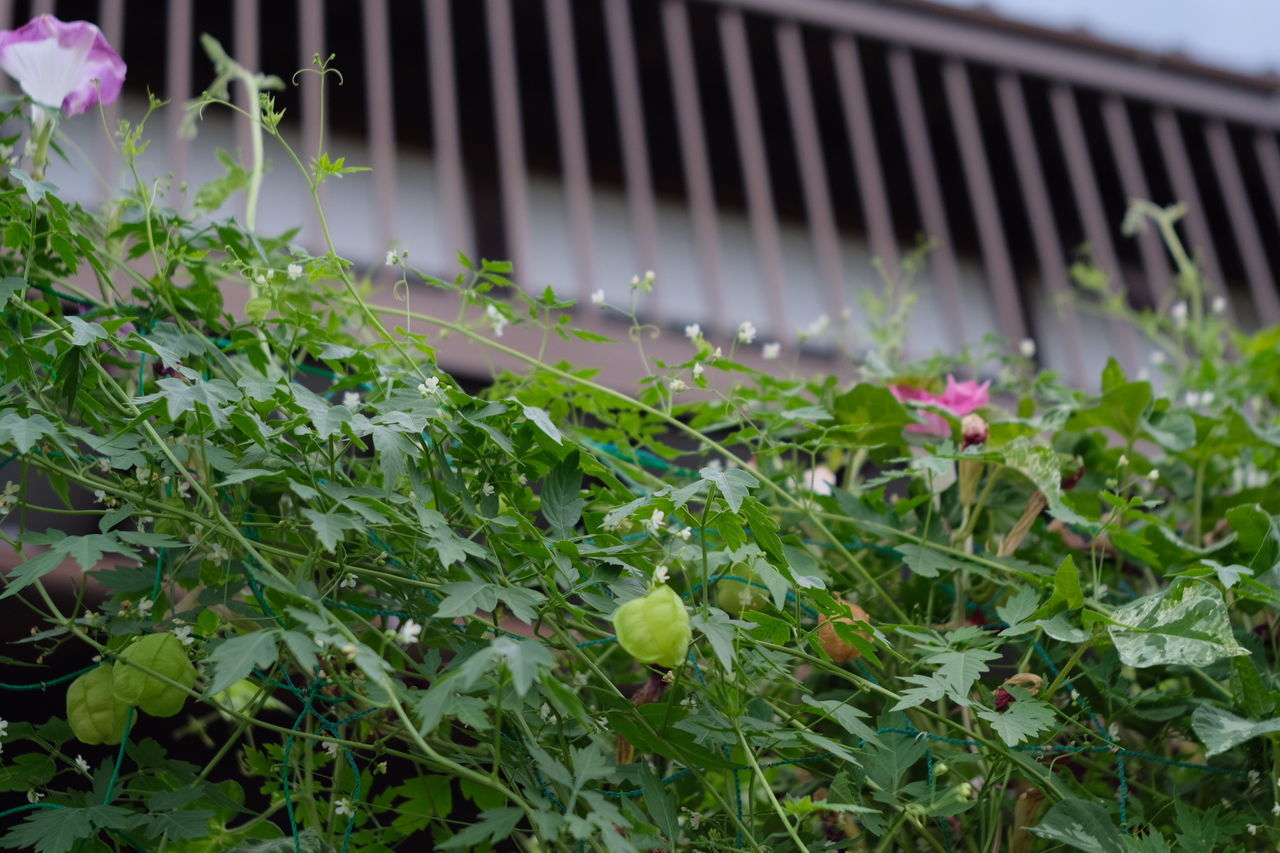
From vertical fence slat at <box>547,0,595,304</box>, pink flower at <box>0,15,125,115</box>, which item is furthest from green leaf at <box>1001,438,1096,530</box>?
vertical fence slat at <box>547,0,595,304</box>

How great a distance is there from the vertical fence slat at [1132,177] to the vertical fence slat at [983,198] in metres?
Result: 0.34

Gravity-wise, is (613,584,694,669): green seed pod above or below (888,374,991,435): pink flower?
above

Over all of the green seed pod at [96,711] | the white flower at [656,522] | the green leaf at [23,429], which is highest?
the green leaf at [23,429]

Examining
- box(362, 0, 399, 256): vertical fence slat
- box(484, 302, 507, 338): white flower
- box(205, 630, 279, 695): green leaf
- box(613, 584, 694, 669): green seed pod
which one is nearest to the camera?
box(205, 630, 279, 695): green leaf

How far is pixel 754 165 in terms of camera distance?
311 centimetres

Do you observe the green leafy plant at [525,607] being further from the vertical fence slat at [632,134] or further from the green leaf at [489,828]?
the vertical fence slat at [632,134]

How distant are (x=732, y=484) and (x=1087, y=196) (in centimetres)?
260

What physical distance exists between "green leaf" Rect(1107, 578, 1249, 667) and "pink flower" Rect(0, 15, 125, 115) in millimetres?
1222

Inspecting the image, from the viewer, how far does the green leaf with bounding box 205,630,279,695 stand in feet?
2.95

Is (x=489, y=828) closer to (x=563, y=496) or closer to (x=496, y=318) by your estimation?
(x=563, y=496)

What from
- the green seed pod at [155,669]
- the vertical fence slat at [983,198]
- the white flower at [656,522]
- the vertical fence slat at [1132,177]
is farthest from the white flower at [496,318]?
the vertical fence slat at [1132,177]

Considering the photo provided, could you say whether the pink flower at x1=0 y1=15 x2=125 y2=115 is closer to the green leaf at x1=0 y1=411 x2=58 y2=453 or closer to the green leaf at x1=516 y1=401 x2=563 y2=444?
the green leaf at x1=0 y1=411 x2=58 y2=453

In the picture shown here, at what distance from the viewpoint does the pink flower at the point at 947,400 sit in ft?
5.24

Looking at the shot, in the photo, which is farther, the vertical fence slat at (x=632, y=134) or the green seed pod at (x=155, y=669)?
the vertical fence slat at (x=632, y=134)
